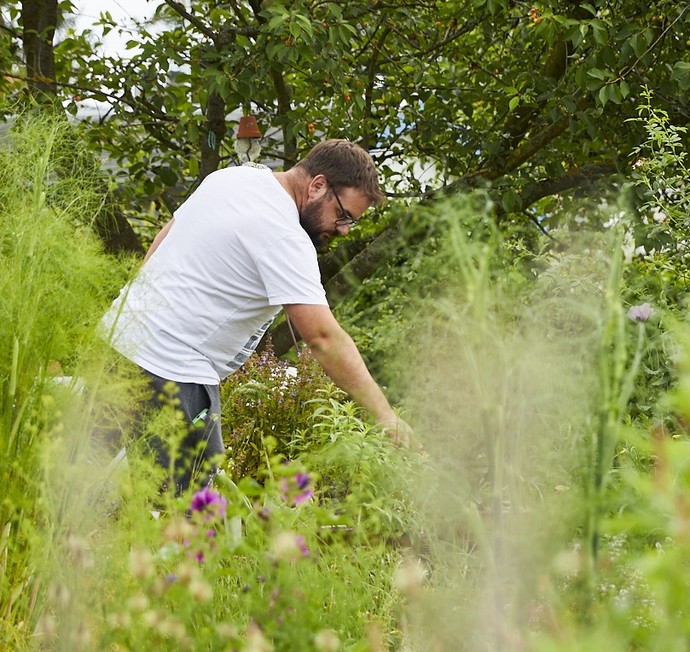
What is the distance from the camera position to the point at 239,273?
9.11ft

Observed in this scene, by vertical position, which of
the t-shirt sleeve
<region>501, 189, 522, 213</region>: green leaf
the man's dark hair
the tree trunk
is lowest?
<region>501, 189, 522, 213</region>: green leaf

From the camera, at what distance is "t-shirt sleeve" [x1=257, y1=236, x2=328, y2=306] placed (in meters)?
2.56

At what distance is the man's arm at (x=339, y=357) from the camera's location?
7.99ft

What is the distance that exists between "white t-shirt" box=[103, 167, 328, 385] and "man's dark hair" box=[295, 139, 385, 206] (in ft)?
0.50

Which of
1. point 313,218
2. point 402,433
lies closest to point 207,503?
point 402,433

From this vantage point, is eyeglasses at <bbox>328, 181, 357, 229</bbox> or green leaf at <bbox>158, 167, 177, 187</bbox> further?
green leaf at <bbox>158, 167, 177, 187</bbox>

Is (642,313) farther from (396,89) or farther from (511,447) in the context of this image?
(396,89)

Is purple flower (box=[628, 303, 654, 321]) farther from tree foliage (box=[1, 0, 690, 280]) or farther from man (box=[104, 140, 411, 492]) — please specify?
tree foliage (box=[1, 0, 690, 280])

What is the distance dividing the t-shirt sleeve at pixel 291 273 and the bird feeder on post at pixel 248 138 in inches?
118

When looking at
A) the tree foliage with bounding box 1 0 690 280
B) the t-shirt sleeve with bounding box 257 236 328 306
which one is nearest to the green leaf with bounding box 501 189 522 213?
the tree foliage with bounding box 1 0 690 280

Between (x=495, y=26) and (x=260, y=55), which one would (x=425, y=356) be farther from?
(x=495, y=26)

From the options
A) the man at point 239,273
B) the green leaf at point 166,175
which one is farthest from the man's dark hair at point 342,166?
the green leaf at point 166,175

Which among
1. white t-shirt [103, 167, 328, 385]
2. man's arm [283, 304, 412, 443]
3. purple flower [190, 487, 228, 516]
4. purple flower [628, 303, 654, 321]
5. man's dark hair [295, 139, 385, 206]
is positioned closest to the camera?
purple flower [190, 487, 228, 516]

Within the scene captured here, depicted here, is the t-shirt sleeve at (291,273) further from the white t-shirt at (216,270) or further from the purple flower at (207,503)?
the purple flower at (207,503)
